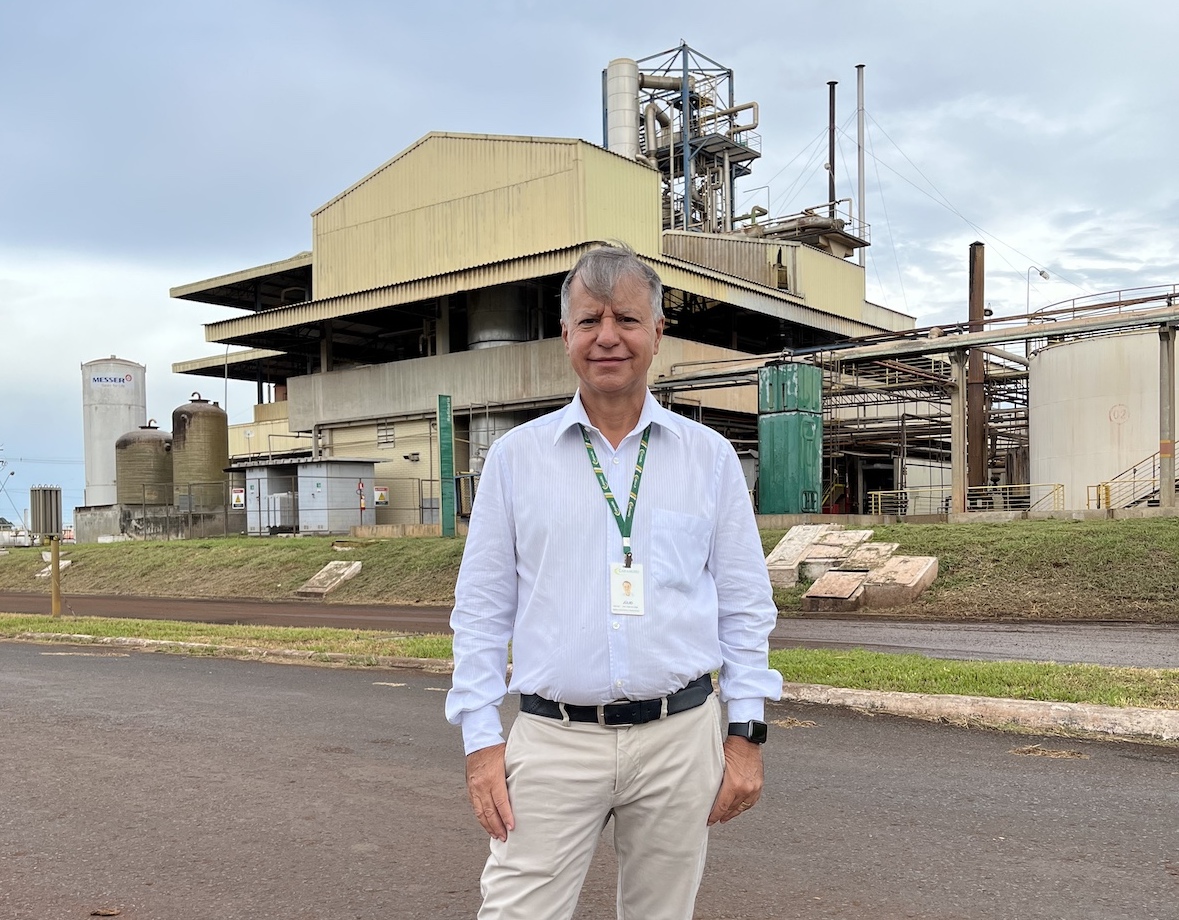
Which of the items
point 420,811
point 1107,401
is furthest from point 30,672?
point 1107,401

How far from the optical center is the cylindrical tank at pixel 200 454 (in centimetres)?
4622

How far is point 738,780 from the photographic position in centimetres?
279

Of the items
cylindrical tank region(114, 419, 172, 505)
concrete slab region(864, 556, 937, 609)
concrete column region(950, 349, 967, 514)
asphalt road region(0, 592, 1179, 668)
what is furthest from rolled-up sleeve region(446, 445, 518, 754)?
cylindrical tank region(114, 419, 172, 505)

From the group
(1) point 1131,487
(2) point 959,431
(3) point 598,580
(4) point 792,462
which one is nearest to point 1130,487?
(1) point 1131,487

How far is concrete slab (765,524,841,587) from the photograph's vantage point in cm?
2048

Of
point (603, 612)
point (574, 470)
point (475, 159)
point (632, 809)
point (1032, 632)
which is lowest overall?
point (1032, 632)

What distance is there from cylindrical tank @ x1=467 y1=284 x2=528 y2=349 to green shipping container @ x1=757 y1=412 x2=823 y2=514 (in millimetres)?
12772

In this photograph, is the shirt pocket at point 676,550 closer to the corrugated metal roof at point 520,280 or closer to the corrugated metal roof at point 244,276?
the corrugated metal roof at point 520,280

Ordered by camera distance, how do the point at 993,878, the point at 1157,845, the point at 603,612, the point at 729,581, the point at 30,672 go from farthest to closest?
the point at 30,672 → the point at 1157,845 → the point at 993,878 → the point at 729,581 → the point at 603,612

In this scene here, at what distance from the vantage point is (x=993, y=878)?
4.68 m

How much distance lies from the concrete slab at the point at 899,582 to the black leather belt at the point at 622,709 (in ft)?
54.3

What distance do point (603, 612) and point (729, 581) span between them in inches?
16.4

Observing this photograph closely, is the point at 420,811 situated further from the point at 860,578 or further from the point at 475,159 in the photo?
the point at 475,159

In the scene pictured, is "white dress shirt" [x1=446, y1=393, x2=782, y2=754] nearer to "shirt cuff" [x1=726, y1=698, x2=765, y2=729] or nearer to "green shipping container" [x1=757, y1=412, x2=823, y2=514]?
"shirt cuff" [x1=726, y1=698, x2=765, y2=729]
